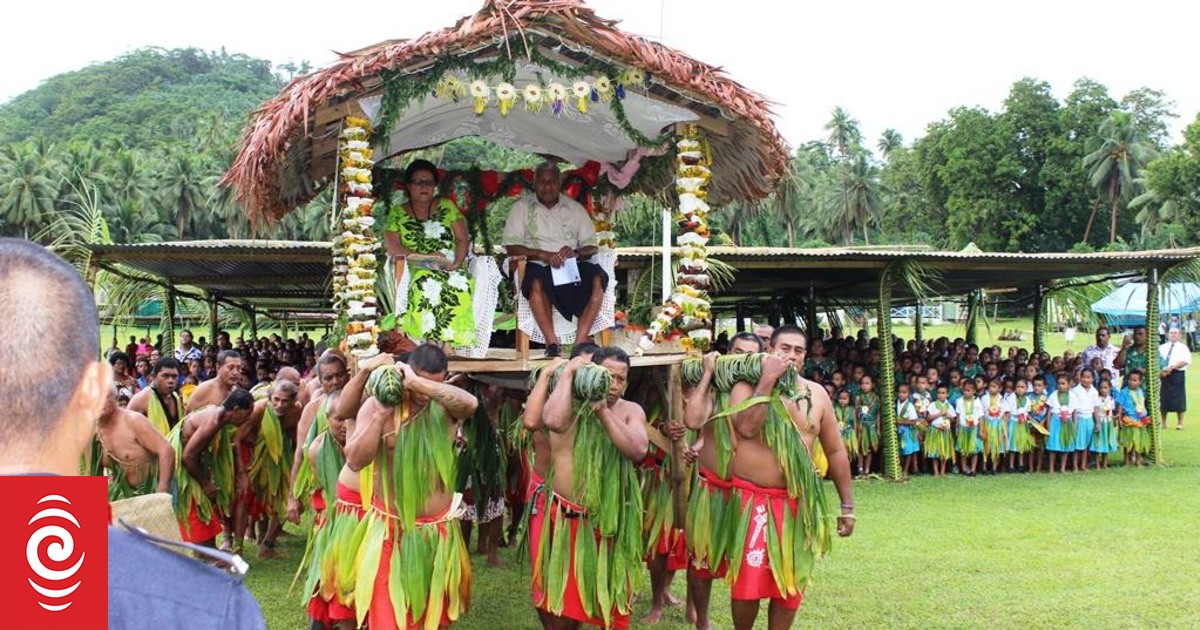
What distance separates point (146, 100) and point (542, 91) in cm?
8611

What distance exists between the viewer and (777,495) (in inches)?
199

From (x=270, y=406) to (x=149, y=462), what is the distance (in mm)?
1685

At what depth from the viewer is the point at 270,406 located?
7418 millimetres

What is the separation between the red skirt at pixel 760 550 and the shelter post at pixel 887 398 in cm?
647

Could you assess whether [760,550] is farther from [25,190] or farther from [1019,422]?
[25,190]

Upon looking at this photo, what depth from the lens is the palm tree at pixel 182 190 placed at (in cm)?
4416

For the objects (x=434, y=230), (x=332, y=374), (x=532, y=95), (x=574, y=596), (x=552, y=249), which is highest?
(x=532, y=95)

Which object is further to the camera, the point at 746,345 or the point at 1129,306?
the point at 1129,306

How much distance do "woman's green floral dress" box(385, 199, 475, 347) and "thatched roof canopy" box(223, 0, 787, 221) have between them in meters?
0.70

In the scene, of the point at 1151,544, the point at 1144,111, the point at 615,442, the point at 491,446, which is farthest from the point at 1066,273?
the point at 1144,111

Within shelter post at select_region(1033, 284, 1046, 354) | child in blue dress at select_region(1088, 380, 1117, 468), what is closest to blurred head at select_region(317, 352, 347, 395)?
child in blue dress at select_region(1088, 380, 1117, 468)

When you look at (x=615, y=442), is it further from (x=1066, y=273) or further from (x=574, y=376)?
(x=1066, y=273)

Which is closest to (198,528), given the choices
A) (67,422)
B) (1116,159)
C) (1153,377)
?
(67,422)

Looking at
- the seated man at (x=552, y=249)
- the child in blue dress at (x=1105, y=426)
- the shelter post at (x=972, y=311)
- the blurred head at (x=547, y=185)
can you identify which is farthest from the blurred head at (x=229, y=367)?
the shelter post at (x=972, y=311)
